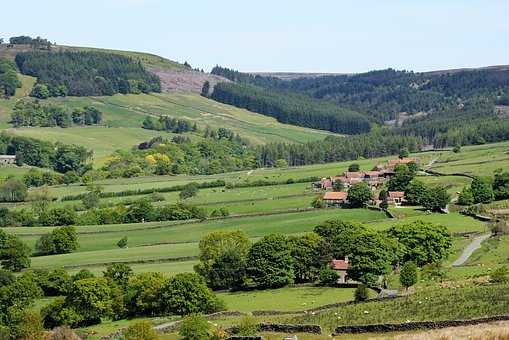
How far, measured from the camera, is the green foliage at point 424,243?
7844cm

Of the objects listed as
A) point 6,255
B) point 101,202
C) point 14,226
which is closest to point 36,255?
point 6,255

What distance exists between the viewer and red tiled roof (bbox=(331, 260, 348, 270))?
76.1 meters

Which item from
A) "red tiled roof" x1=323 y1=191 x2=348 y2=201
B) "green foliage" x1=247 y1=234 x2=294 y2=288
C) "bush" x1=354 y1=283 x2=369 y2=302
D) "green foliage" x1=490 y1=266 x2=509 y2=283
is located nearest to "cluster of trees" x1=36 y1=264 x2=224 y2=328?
"green foliage" x1=247 y1=234 x2=294 y2=288

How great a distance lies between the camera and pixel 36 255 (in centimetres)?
10100

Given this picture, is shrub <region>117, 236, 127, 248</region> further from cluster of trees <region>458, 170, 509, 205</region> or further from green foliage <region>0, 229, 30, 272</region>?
cluster of trees <region>458, 170, 509, 205</region>

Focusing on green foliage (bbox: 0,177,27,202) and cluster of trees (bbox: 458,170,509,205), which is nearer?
cluster of trees (bbox: 458,170,509,205)

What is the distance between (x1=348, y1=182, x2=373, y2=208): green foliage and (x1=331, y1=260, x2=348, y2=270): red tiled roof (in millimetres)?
44342

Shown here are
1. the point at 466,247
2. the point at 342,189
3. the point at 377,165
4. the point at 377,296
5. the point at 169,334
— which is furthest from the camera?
the point at 377,165

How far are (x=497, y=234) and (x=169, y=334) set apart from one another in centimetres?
4606

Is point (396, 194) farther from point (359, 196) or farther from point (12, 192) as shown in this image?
point (12, 192)

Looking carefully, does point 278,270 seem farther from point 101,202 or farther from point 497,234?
point 101,202

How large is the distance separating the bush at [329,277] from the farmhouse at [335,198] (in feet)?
165

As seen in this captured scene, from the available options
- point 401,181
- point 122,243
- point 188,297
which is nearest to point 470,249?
point 188,297

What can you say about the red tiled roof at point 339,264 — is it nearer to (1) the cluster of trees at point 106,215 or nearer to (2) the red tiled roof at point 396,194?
(1) the cluster of trees at point 106,215
